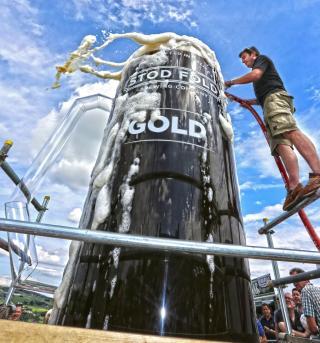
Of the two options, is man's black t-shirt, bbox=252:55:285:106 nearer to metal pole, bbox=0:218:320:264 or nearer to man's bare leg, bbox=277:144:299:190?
man's bare leg, bbox=277:144:299:190

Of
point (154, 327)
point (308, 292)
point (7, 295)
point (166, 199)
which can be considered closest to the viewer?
point (154, 327)

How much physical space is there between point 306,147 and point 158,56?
1458 millimetres

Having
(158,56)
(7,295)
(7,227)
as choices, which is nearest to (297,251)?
(7,227)

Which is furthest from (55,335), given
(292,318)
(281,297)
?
(292,318)

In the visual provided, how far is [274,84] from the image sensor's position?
108 inches

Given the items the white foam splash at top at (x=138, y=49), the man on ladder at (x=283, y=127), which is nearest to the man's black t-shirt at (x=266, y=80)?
the man on ladder at (x=283, y=127)

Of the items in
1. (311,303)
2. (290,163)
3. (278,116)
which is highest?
(278,116)

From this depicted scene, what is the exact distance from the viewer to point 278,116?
250 centimetres

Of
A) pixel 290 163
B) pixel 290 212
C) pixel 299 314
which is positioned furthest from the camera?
pixel 299 314

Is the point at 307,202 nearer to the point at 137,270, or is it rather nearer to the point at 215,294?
the point at 215,294

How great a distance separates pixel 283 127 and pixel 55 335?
2330 mm

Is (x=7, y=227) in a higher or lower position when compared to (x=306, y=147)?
lower

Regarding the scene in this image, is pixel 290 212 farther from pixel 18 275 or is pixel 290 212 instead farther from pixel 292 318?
pixel 292 318

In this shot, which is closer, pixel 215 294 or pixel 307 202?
pixel 215 294
